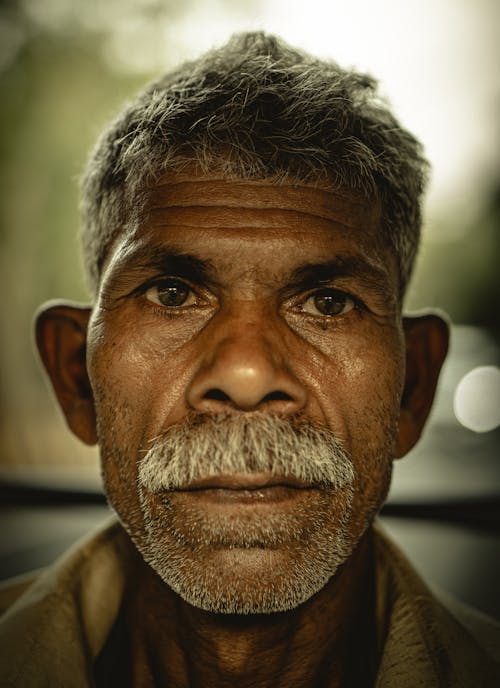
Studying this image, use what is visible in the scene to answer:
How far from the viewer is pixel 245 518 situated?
1.43m

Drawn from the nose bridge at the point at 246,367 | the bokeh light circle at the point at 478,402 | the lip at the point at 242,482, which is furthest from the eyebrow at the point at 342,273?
the bokeh light circle at the point at 478,402

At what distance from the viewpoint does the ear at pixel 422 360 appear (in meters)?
1.96

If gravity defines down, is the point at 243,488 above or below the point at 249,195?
below

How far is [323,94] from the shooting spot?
182cm

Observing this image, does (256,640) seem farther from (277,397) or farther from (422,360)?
(422,360)

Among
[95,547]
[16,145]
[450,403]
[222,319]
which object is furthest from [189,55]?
[16,145]

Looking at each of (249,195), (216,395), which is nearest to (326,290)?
(249,195)

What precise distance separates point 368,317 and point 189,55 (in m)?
1.07

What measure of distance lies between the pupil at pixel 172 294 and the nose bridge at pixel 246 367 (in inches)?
6.0

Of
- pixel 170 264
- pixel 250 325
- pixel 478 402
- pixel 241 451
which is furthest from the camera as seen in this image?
pixel 478 402

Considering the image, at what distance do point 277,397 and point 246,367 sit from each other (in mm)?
120

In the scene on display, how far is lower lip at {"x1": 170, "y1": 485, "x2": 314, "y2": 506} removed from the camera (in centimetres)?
145

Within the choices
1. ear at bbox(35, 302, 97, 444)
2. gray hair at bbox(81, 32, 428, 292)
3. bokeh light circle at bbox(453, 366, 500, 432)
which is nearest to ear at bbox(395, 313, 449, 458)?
gray hair at bbox(81, 32, 428, 292)

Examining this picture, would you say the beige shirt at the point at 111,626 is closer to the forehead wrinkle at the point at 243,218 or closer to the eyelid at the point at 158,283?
the eyelid at the point at 158,283
